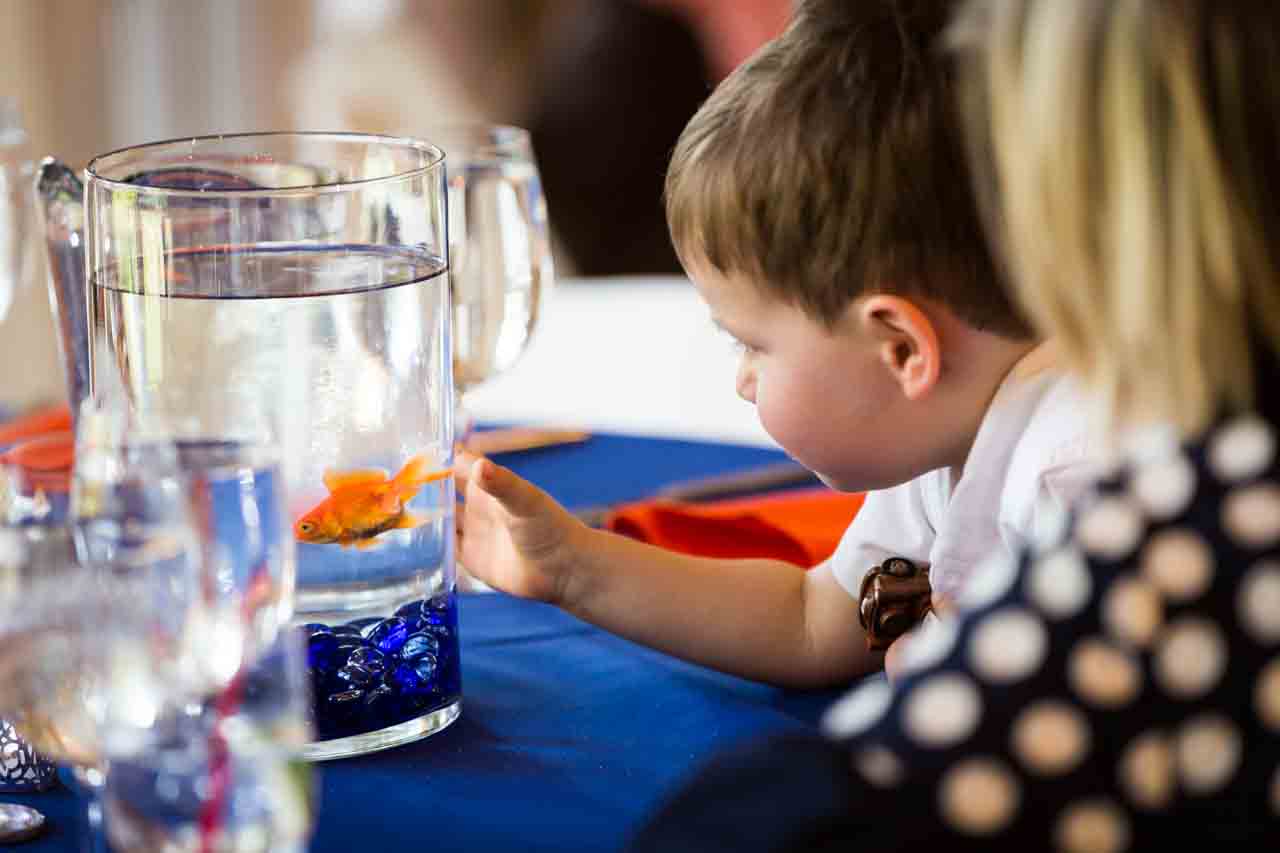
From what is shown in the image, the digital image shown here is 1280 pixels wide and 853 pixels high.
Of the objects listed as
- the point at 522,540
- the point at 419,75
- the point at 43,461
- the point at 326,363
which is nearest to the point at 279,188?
the point at 326,363

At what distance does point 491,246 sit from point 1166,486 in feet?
2.26

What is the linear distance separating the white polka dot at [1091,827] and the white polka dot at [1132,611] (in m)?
0.06

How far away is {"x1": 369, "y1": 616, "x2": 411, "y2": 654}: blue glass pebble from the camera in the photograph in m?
0.90

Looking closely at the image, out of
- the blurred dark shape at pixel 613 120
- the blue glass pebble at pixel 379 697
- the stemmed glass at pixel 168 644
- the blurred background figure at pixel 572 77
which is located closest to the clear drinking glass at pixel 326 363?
the blue glass pebble at pixel 379 697

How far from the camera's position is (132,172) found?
3.04ft

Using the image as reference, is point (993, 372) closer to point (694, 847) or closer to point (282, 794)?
point (694, 847)

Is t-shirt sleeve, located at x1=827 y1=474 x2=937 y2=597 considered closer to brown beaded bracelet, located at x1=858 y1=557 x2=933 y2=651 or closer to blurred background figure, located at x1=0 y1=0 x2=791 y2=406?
brown beaded bracelet, located at x1=858 y1=557 x2=933 y2=651

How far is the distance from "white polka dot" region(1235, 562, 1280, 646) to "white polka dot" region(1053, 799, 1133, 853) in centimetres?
8

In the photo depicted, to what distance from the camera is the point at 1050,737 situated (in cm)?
59

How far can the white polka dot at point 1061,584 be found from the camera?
0.60 metres

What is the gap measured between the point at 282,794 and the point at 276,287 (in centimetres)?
39

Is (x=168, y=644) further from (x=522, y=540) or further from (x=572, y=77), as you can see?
(x=572, y=77)

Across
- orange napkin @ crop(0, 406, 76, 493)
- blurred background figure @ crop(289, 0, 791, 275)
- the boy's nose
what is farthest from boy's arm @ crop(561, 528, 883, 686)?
blurred background figure @ crop(289, 0, 791, 275)

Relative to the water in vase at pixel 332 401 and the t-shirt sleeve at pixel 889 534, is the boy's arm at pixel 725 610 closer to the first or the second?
the t-shirt sleeve at pixel 889 534
